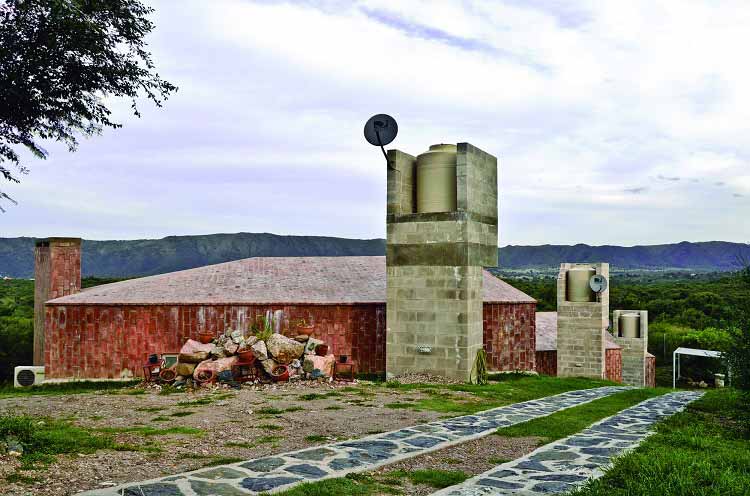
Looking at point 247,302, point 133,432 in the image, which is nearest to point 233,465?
point 133,432

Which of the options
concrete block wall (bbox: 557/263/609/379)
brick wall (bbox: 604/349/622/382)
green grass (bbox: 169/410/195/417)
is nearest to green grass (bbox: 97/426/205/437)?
green grass (bbox: 169/410/195/417)

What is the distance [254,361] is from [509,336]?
10.4 metres

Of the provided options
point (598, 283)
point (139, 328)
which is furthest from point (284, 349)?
point (598, 283)

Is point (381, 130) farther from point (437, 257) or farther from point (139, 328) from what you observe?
point (139, 328)

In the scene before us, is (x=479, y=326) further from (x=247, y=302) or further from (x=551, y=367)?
(x=551, y=367)

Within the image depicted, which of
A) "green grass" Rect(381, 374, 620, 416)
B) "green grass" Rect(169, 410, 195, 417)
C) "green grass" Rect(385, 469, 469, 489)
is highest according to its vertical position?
"green grass" Rect(385, 469, 469, 489)

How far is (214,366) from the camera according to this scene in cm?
1645

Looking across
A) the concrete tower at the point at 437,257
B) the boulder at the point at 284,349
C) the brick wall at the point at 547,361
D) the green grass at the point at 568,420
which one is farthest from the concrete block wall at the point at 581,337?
the boulder at the point at 284,349

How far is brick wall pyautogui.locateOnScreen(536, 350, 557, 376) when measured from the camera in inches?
1145

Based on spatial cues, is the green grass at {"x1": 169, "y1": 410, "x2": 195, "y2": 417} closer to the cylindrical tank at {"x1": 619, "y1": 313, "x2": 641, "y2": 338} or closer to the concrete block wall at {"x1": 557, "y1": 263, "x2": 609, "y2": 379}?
the concrete block wall at {"x1": 557, "y1": 263, "x2": 609, "y2": 379}

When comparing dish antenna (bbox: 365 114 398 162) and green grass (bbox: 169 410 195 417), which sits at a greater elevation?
dish antenna (bbox: 365 114 398 162)

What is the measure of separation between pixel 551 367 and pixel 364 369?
41.7 feet

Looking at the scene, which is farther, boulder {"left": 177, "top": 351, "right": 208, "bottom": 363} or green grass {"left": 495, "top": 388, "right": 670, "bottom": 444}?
boulder {"left": 177, "top": 351, "right": 208, "bottom": 363}

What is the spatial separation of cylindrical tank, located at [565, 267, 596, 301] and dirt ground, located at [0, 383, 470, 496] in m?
15.7
